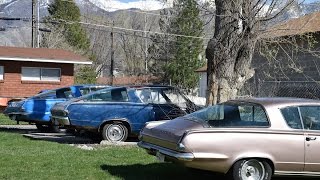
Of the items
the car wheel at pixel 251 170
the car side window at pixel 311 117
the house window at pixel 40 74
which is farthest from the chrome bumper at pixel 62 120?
the house window at pixel 40 74

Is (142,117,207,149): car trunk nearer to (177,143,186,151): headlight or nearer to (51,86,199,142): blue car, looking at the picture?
(177,143,186,151): headlight

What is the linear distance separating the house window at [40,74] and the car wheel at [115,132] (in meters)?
15.5

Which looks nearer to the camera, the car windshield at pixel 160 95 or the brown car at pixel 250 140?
the brown car at pixel 250 140

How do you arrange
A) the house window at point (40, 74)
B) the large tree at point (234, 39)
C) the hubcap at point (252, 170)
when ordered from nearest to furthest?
the hubcap at point (252, 170) → the large tree at point (234, 39) → the house window at point (40, 74)

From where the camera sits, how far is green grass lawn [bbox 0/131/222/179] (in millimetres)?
9188

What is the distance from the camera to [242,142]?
316 inches

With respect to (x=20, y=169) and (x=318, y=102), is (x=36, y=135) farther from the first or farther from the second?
(x=318, y=102)

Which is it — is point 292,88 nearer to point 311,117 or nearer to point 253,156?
point 311,117

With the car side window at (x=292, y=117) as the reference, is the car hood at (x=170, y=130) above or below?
below

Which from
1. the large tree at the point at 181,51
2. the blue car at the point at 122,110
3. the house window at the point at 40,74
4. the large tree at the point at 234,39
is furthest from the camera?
the large tree at the point at 181,51

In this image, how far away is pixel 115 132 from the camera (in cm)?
1397

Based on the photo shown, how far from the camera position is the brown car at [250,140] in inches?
313

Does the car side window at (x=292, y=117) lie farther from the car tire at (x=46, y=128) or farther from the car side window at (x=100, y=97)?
the car tire at (x=46, y=128)

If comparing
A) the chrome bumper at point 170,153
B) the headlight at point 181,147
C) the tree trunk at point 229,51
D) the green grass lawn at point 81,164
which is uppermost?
the tree trunk at point 229,51
